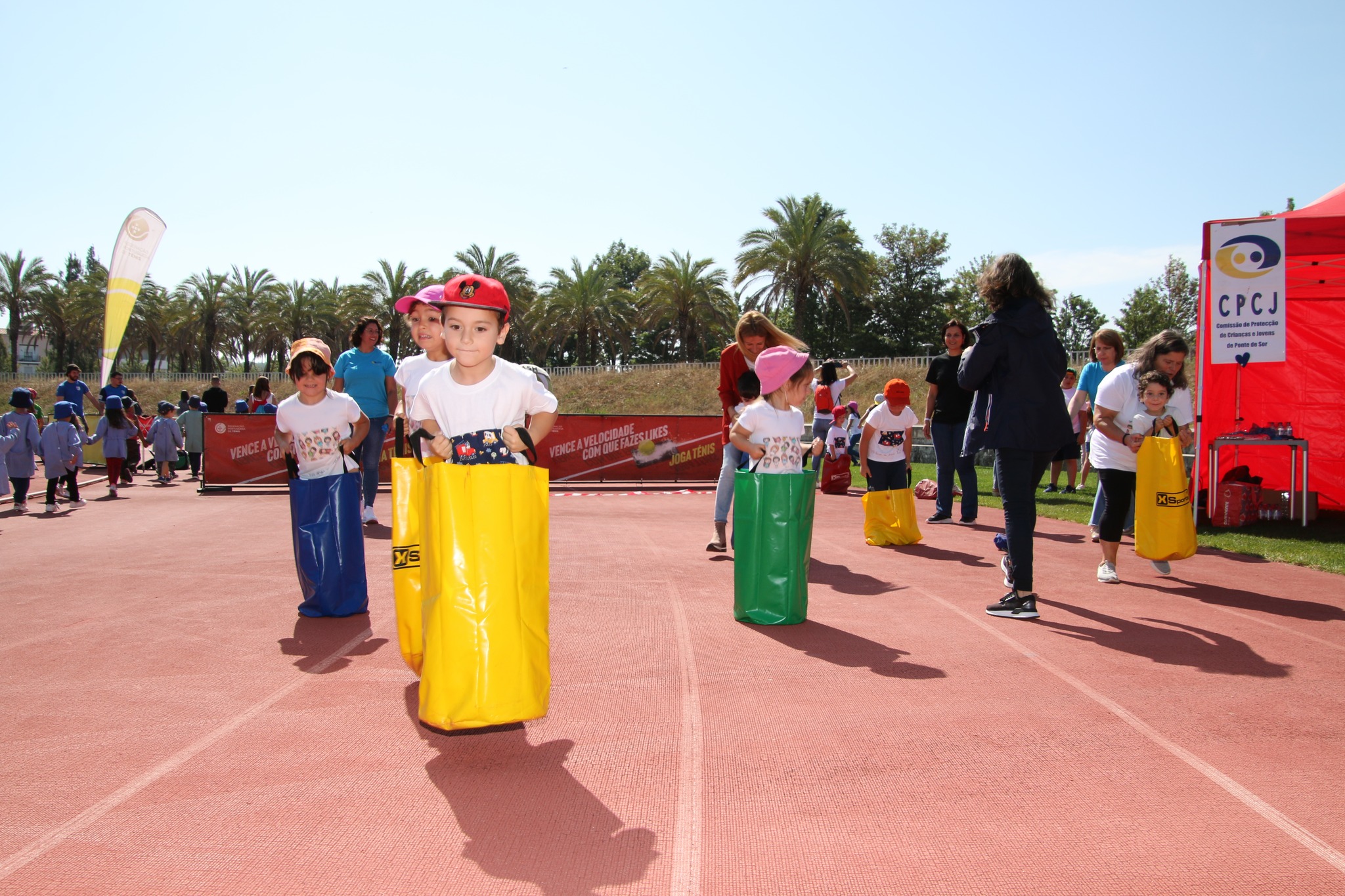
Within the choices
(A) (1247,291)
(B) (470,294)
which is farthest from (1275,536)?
(B) (470,294)

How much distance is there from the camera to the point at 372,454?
9.53 m

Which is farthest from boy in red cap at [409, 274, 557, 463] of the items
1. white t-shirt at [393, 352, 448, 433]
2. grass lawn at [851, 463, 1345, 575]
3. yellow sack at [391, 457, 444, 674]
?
grass lawn at [851, 463, 1345, 575]

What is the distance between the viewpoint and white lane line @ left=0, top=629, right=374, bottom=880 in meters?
2.48

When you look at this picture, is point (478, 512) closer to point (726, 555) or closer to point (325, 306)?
point (726, 555)

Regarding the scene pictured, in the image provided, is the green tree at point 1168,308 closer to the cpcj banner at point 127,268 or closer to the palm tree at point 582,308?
the palm tree at point 582,308

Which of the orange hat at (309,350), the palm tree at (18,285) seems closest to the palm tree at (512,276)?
the palm tree at (18,285)

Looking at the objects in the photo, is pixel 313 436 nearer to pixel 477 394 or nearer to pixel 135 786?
pixel 477 394

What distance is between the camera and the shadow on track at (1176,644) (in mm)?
4301

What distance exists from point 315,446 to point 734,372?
3387 mm

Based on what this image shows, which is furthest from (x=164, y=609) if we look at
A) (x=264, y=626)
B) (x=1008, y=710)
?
(x=1008, y=710)

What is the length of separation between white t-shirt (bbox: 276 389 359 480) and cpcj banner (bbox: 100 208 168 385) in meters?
16.6

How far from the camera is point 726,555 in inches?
303

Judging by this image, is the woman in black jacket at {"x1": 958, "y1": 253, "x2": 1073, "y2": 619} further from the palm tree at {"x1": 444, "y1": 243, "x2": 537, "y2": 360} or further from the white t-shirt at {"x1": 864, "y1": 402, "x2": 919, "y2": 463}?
the palm tree at {"x1": 444, "y1": 243, "x2": 537, "y2": 360}

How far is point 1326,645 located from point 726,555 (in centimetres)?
415
